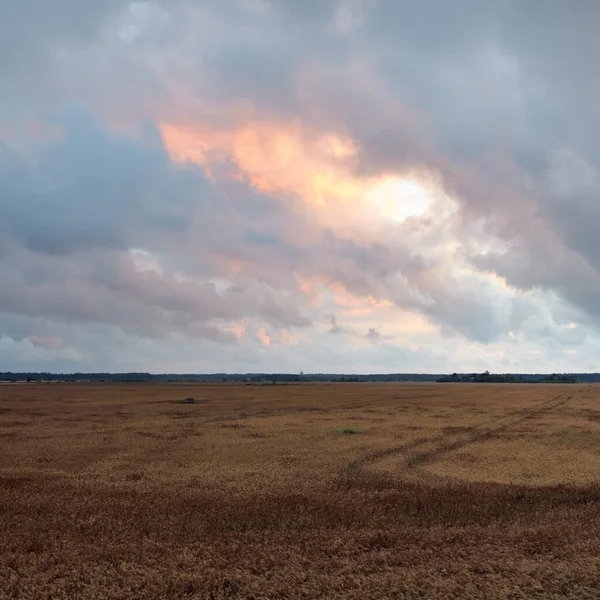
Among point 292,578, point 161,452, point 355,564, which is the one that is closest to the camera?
point 292,578

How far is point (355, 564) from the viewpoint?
33.6 feet

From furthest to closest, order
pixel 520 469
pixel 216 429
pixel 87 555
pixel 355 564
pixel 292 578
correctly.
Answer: pixel 216 429
pixel 520 469
pixel 87 555
pixel 355 564
pixel 292 578

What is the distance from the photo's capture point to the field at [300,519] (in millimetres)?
9508

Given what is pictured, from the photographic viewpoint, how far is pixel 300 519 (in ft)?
44.1

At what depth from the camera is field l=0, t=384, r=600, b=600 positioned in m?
9.51

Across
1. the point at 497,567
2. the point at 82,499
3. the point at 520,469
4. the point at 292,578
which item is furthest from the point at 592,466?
the point at 82,499

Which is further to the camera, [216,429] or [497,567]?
[216,429]

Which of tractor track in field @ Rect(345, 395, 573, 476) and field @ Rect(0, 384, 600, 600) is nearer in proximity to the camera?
field @ Rect(0, 384, 600, 600)

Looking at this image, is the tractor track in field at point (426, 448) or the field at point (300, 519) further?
the tractor track in field at point (426, 448)

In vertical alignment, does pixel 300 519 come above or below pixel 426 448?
above

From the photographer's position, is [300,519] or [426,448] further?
[426,448]

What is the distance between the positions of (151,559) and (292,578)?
332 centimetres

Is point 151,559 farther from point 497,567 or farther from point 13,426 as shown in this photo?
point 13,426

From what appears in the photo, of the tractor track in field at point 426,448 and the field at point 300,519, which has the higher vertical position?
the field at point 300,519
